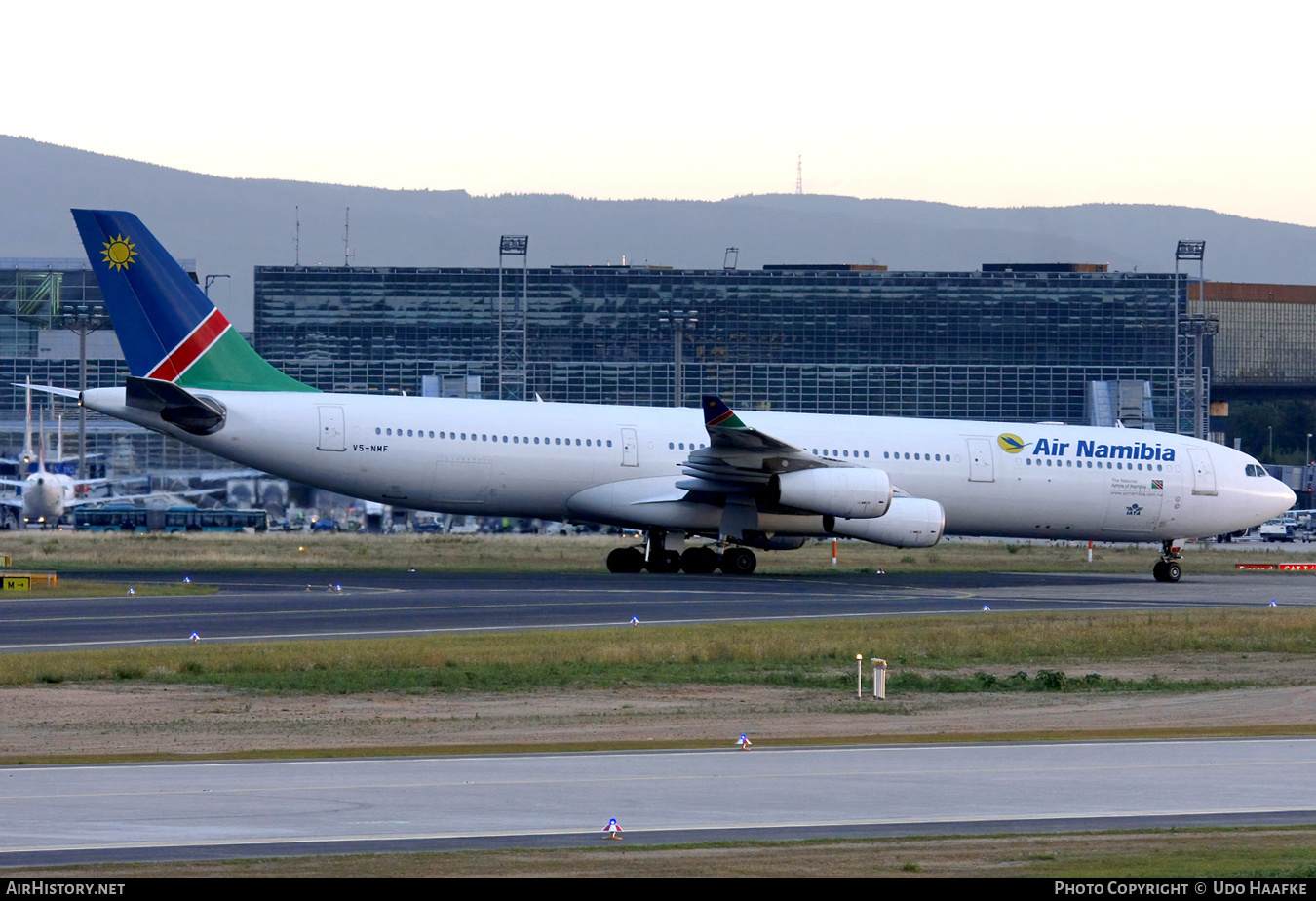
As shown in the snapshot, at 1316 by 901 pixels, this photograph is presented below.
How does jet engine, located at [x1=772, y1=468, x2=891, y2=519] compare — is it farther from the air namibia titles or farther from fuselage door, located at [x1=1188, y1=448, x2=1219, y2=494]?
fuselage door, located at [x1=1188, y1=448, x2=1219, y2=494]

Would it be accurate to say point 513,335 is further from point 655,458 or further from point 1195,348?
point 655,458

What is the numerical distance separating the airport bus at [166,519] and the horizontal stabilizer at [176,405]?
140ft

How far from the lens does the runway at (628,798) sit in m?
9.82

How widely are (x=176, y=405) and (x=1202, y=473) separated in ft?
79.8

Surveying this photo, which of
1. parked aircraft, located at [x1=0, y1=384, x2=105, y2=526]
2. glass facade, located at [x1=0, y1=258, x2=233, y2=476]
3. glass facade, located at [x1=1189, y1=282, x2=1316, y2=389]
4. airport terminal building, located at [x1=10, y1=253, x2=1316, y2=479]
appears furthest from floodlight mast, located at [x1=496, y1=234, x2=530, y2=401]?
glass facade, located at [x1=1189, y1=282, x2=1316, y2=389]

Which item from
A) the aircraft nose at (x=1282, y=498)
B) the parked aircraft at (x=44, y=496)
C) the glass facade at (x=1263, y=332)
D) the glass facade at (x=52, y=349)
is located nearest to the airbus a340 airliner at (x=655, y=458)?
the aircraft nose at (x=1282, y=498)

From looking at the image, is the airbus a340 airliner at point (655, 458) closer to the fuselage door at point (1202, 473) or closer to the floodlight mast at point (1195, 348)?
the fuselage door at point (1202, 473)

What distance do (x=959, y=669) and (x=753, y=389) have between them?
104 metres

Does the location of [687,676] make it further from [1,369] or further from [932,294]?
[1,369]

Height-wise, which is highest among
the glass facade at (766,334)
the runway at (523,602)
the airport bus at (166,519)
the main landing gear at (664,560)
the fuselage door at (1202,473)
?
the glass facade at (766,334)

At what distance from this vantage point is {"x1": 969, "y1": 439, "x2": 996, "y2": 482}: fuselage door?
37594 mm

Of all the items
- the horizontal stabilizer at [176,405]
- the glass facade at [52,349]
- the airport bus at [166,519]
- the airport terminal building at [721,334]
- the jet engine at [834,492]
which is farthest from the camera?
the airport terminal building at [721,334]

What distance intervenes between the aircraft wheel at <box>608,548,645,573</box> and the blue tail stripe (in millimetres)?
10804

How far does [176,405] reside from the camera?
106 feet
